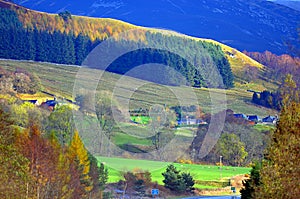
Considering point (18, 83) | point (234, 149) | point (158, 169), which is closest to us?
point (158, 169)

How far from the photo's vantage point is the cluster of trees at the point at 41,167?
3275 cm

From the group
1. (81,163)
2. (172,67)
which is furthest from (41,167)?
(172,67)

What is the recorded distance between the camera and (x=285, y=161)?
20.2 meters

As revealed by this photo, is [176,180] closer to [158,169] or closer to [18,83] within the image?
[158,169]

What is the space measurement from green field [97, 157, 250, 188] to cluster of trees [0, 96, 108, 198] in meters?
11.4

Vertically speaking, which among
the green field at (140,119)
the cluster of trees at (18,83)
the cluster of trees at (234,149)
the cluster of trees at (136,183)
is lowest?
the cluster of trees at (136,183)

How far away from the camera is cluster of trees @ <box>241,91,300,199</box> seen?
19562 mm

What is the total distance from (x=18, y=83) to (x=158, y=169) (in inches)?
2963

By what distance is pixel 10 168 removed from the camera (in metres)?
33.5

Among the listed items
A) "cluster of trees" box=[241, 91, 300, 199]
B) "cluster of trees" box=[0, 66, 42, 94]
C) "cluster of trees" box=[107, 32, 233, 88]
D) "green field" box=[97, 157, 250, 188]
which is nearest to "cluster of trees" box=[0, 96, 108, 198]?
"green field" box=[97, 157, 250, 188]

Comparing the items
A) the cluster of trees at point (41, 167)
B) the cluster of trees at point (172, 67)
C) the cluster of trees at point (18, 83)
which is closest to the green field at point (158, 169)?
the cluster of trees at point (41, 167)

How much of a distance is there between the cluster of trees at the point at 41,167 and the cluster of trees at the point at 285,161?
13.9 meters

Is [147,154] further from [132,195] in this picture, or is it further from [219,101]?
[219,101]

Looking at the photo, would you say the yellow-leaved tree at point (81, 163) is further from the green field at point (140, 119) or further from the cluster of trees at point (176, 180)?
the green field at point (140, 119)
